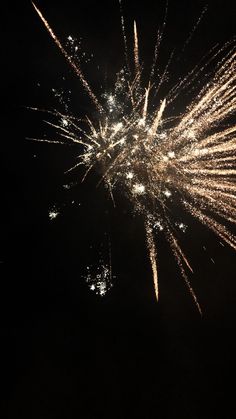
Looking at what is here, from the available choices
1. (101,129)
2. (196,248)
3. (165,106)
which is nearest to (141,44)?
(165,106)

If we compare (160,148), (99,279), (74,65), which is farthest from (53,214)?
(74,65)

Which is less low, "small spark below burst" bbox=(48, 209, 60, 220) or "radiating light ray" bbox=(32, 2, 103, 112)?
"radiating light ray" bbox=(32, 2, 103, 112)

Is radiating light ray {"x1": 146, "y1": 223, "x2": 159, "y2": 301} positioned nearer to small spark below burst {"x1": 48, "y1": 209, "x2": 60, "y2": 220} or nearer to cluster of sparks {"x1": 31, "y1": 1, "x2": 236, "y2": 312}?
cluster of sparks {"x1": 31, "y1": 1, "x2": 236, "y2": 312}

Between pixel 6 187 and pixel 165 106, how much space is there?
3650 mm

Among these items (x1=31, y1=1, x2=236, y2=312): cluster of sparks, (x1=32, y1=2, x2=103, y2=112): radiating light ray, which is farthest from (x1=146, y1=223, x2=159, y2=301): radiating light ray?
(x1=32, y1=2, x2=103, y2=112): radiating light ray

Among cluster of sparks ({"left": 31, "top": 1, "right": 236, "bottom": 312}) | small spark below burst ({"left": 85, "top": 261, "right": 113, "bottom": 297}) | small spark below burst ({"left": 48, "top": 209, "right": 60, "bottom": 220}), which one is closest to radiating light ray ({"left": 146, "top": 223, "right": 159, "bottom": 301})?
cluster of sparks ({"left": 31, "top": 1, "right": 236, "bottom": 312})

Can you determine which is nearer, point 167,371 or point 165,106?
point 167,371

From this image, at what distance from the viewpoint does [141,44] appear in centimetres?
855

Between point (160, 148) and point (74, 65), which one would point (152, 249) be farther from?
point (74, 65)

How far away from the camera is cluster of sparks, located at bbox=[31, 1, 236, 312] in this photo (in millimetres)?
8156

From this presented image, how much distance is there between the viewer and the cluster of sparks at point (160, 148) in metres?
8.16

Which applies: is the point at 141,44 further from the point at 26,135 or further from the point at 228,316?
the point at 228,316

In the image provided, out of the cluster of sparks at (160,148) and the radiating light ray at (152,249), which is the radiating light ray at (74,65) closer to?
the cluster of sparks at (160,148)

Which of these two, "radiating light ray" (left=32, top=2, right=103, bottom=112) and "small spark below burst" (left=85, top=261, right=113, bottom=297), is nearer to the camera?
"small spark below burst" (left=85, top=261, right=113, bottom=297)
